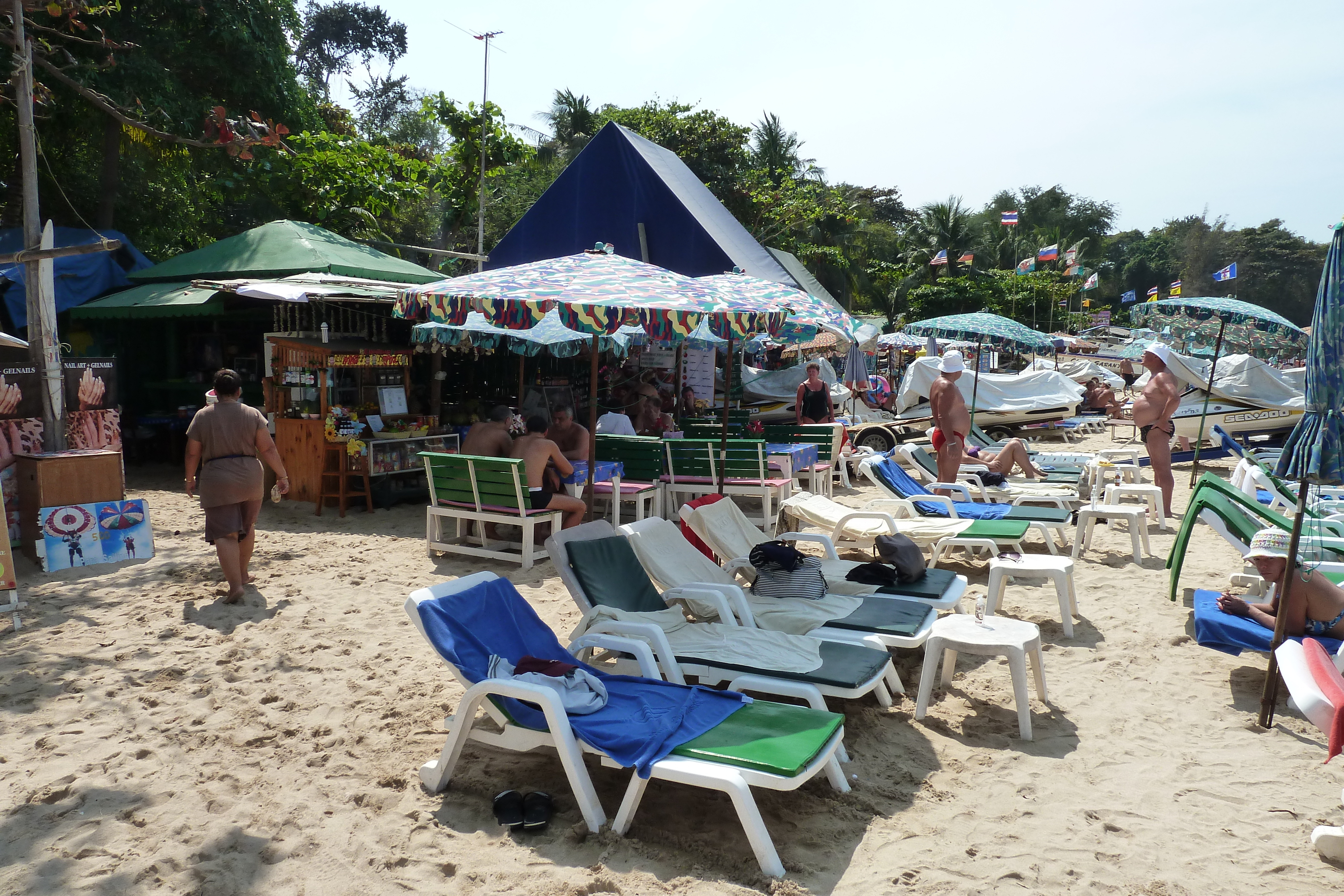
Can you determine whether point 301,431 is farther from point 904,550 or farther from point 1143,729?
point 1143,729

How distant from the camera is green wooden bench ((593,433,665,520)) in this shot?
8203mm

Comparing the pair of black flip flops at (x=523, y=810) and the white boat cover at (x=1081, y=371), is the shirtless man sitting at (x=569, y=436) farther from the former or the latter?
the white boat cover at (x=1081, y=371)

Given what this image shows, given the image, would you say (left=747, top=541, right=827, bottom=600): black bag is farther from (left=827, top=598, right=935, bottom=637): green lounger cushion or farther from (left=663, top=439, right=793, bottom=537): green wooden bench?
(left=663, top=439, right=793, bottom=537): green wooden bench

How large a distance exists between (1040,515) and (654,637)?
15.3ft

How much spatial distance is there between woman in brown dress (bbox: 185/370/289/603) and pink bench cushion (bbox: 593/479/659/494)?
2.98 metres

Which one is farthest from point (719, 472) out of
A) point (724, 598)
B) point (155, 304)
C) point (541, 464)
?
point (155, 304)

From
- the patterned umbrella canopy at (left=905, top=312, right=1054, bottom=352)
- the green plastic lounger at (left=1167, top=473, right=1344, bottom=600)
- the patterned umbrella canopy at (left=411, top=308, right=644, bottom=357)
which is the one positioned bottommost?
the green plastic lounger at (left=1167, top=473, right=1344, bottom=600)

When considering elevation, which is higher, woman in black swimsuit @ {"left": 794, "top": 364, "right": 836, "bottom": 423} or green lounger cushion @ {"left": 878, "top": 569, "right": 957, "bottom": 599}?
woman in black swimsuit @ {"left": 794, "top": 364, "right": 836, "bottom": 423}

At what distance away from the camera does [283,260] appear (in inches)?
430

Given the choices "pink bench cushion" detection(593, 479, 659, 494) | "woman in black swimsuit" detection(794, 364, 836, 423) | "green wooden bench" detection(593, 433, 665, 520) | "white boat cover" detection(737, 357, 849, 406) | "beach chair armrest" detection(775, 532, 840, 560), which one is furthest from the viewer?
"white boat cover" detection(737, 357, 849, 406)

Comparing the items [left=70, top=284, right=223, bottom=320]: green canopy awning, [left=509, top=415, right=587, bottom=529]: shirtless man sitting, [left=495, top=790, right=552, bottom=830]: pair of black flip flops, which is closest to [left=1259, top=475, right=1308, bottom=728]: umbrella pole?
[left=495, top=790, right=552, bottom=830]: pair of black flip flops

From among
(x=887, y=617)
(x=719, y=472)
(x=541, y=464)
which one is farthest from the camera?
(x=719, y=472)

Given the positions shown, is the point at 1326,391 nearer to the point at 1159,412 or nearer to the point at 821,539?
the point at 821,539

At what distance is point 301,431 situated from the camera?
8836 millimetres
